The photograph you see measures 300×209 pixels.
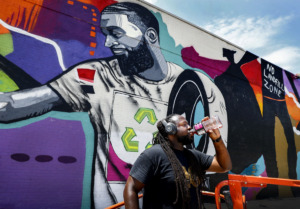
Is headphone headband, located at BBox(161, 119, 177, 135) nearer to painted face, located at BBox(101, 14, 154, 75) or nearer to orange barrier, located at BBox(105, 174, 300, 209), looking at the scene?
orange barrier, located at BBox(105, 174, 300, 209)

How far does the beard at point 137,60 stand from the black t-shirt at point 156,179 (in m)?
3.75

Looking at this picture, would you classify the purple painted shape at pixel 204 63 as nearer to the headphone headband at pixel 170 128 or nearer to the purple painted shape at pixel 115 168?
the purple painted shape at pixel 115 168

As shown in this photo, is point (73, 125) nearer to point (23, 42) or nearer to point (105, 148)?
point (105, 148)

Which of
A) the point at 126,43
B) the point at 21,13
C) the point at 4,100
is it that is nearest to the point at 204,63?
the point at 126,43

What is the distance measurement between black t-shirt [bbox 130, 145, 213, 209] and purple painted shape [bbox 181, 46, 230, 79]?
5.14 meters

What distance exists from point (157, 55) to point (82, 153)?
3.30m

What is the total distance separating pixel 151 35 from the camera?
614 cm

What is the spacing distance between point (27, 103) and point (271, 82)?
937 centimetres

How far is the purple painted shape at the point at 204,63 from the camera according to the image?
6.82 m

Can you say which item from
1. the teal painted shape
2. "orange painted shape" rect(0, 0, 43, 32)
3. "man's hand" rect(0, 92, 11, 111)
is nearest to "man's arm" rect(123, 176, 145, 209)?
"man's hand" rect(0, 92, 11, 111)

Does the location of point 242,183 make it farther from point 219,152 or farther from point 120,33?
point 120,33

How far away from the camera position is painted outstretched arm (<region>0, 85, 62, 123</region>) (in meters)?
3.94

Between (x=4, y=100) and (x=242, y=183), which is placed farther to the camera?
(x=4, y=100)

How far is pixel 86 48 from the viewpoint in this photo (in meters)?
5.03
